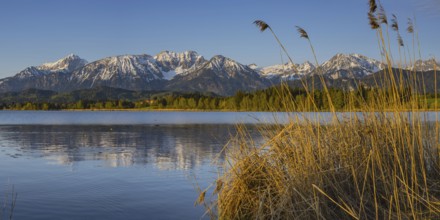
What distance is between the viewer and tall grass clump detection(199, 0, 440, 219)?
255 inches

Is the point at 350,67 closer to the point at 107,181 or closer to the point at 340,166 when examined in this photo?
the point at 340,166

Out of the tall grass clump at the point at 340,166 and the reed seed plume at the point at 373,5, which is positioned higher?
the reed seed plume at the point at 373,5

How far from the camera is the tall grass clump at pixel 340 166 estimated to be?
255 inches

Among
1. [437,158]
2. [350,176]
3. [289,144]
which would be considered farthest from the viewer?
[289,144]

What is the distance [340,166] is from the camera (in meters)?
7.28

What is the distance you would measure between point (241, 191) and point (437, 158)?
344 centimetres

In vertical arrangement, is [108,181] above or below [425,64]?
below

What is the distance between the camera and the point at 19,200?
11516 mm

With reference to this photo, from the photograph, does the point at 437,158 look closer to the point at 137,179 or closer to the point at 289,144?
the point at 289,144

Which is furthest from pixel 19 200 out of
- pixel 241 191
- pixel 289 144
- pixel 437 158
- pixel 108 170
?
pixel 437 158

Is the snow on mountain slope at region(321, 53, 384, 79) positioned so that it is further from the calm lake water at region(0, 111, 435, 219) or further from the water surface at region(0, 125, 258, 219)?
the water surface at region(0, 125, 258, 219)

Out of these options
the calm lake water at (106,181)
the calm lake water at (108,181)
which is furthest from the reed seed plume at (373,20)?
the calm lake water at (106,181)

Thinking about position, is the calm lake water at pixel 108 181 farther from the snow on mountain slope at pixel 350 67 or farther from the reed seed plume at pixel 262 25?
the reed seed plume at pixel 262 25

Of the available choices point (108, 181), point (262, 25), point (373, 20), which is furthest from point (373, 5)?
point (108, 181)
